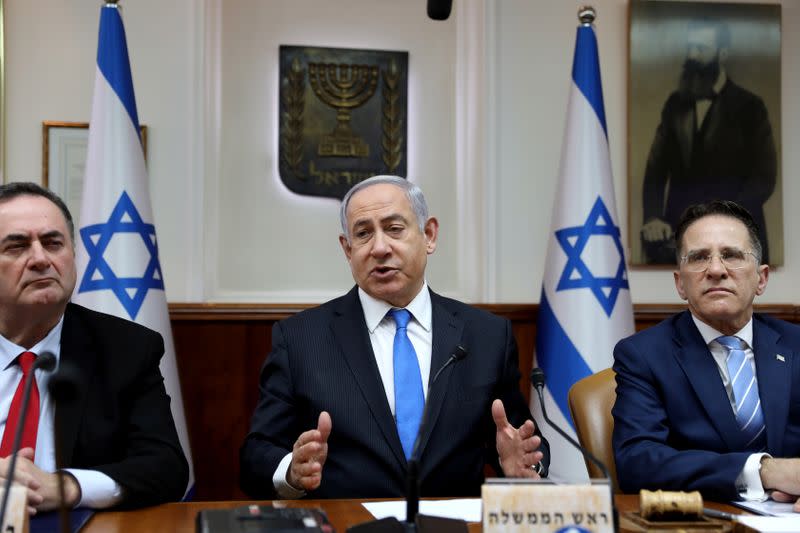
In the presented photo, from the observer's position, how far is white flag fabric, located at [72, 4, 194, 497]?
11.4ft

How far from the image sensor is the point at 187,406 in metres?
4.06

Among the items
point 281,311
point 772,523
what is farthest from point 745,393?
point 281,311

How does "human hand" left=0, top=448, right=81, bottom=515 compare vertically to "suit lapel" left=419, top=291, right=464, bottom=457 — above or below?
below

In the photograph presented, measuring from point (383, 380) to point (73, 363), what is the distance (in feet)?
2.69

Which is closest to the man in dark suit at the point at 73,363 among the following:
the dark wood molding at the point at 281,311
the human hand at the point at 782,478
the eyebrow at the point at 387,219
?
the eyebrow at the point at 387,219

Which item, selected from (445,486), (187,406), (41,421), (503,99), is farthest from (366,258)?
(503,99)

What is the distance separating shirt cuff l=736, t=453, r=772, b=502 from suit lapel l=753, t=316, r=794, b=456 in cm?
30

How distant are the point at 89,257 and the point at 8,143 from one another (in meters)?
0.94

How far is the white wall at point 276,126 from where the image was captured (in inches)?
163

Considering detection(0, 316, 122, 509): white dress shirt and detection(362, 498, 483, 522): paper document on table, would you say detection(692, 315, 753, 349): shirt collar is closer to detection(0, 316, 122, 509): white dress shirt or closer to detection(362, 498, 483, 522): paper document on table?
detection(362, 498, 483, 522): paper document on table

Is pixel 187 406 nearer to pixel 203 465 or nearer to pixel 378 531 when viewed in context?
pixel 203 465

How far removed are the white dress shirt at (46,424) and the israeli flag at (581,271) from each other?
2174mm

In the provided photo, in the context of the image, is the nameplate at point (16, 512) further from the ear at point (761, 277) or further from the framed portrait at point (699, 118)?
the framed portrait at point (699, 118)

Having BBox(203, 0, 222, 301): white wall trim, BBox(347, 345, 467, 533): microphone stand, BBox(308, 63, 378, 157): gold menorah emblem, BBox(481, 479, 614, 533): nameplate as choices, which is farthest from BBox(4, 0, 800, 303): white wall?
BBox(481, 479, 614, 533): nameplate
